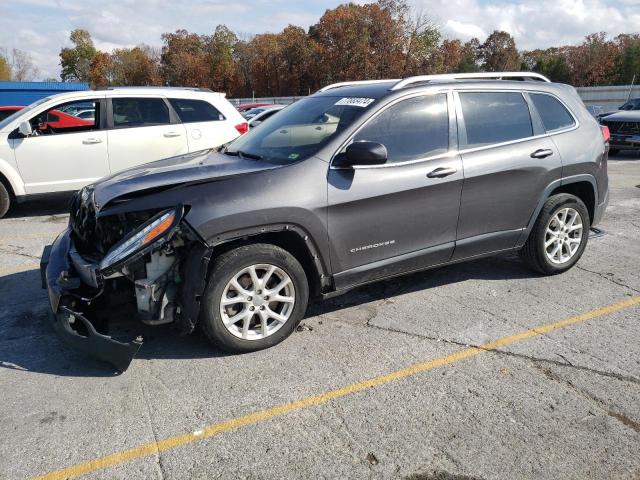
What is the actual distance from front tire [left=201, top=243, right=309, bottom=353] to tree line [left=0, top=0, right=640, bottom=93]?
4310 centimetres

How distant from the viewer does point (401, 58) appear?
44.3m

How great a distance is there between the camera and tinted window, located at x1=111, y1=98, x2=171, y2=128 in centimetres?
793

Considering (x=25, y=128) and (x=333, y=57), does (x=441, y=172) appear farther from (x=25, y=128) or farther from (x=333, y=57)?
(x=333, y=57)

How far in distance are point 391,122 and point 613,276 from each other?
2.83m

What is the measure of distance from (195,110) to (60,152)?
2.07 meters

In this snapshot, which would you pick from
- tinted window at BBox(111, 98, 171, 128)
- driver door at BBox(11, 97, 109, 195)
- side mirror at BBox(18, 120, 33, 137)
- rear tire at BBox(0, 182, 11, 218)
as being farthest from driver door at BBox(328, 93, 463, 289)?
rear tire at BBox(0, 182, 11, 218)

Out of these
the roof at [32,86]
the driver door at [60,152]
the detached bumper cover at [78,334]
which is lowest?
the detached bumper cover at [78,334]

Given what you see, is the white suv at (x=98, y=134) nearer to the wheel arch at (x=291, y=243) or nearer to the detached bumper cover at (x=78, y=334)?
the detached bumper cover at (x=78, y=334)

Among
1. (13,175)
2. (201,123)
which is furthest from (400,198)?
(13,175)

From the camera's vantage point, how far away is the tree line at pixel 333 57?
4428 centimetres

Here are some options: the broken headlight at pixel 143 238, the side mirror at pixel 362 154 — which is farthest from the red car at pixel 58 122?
the side mirror at pixel 362 154

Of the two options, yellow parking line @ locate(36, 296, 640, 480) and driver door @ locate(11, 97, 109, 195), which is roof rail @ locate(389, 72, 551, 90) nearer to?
yellow parking line @ locate(36, 296, 640, 480)

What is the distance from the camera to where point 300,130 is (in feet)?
14.1

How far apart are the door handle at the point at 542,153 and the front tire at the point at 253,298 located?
2406 mm
